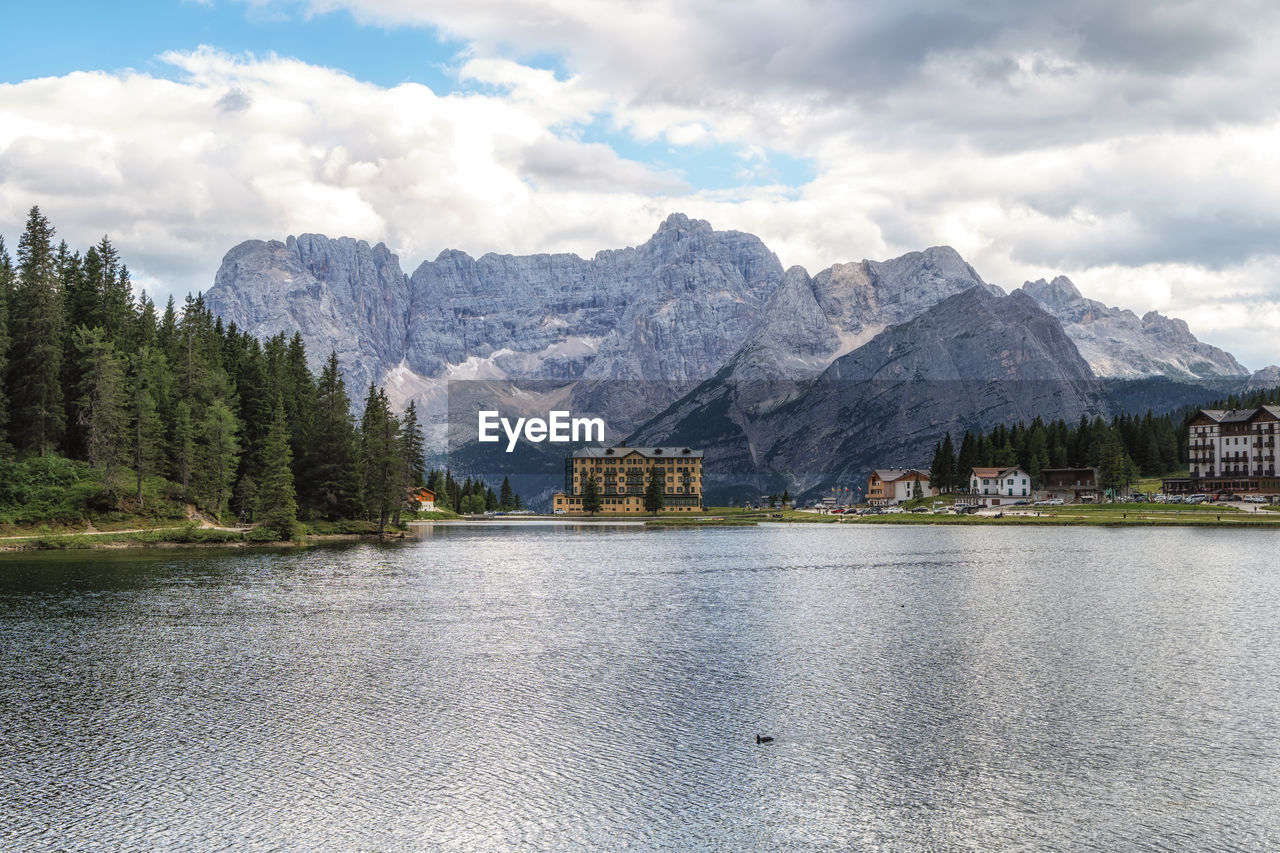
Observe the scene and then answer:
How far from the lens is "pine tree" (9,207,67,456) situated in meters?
134

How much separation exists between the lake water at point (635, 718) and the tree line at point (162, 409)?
5032 centimetres

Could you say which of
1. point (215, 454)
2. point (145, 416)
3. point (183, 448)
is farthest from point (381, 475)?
point (145, 416)

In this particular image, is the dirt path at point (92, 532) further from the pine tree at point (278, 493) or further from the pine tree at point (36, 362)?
the pine tree at point (36, 362)

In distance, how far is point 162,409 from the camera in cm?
14800

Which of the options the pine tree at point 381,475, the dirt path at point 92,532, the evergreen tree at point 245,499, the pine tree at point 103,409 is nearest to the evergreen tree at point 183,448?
the dirt path at point 92,532

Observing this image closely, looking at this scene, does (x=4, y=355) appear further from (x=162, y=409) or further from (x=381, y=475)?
(x=381, y=475)

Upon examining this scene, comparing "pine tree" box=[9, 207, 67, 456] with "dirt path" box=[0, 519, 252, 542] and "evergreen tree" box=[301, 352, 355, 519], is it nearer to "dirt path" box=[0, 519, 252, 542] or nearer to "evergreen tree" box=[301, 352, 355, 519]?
"dirt path" box=[0, 519, 252, 542]

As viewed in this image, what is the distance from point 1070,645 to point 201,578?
245 ft

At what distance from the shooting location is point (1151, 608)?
75.9 m

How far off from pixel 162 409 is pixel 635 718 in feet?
419

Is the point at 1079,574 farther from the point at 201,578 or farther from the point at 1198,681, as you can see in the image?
the point at 201,578

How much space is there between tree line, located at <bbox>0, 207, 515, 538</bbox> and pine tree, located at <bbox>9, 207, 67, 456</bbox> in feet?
0.63

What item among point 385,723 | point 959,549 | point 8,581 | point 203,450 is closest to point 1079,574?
point 959,549

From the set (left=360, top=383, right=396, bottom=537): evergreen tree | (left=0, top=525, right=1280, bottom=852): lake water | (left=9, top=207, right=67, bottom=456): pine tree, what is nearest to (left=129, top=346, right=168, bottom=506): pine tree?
(left=9, top=207, right=67, bottom=456): pine tree
